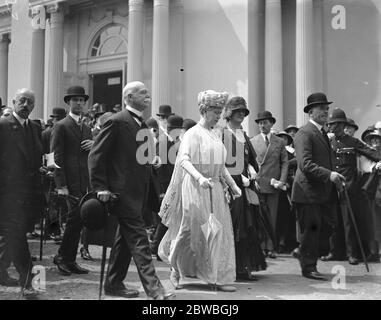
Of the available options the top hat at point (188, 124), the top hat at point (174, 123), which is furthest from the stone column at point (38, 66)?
the top hat at point (188, 124)

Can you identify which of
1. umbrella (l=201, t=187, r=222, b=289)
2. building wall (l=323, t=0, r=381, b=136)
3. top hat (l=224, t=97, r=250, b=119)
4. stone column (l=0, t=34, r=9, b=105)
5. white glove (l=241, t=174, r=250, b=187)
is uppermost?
stone column (l=0, t=34, r=9, b=105)

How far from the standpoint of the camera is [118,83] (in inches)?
755

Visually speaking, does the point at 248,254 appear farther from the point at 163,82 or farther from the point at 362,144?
the point at 163,82

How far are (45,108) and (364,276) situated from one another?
1609 centimetres

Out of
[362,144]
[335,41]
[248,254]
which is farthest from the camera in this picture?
[335,41]

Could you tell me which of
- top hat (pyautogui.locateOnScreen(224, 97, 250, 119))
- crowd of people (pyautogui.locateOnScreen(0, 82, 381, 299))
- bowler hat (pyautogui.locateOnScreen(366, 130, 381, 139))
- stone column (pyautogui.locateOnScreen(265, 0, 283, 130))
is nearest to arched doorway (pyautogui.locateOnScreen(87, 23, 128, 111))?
stone column (pyautogui.locateOnScreen(265, 0, 283, 130))

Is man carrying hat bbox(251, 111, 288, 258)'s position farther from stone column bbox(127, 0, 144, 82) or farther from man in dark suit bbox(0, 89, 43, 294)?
stone column bbox(127, 0, 144, 82)

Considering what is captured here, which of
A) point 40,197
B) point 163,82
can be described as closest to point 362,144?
point 40,197

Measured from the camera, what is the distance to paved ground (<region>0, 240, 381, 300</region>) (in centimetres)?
498

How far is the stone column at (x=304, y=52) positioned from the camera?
13977 millimetres

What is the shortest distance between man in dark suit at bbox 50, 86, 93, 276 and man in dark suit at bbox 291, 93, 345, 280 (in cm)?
267

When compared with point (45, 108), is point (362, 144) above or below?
below

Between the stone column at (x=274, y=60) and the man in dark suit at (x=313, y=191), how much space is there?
27.7 ft

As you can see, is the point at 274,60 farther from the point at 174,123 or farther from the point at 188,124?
the point at 188,124
